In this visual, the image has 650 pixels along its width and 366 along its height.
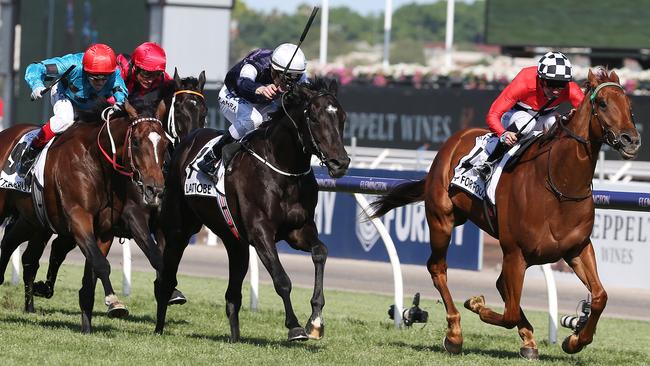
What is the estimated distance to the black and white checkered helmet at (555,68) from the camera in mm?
7789

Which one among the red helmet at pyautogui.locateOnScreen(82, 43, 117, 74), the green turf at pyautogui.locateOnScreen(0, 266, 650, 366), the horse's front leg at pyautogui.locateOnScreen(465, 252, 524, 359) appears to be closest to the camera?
the green turf at pyautogui.locateOnScreen(0, 266, 650, 366)

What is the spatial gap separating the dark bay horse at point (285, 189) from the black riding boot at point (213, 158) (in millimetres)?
157

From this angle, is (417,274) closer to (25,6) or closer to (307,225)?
(307,225)

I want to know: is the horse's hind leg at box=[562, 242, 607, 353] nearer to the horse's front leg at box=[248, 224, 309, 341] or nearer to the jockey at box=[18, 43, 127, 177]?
the horse's front leg at box=[248, 224, 309, 341]

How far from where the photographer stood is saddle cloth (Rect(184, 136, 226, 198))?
8.12 m

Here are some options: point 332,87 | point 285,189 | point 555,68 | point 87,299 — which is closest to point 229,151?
point 285,189

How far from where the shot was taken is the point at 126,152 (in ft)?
26.1

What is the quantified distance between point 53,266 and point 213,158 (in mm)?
1814

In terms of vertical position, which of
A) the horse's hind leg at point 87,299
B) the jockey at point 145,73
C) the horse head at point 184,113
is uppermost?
the jockey at point 145,73

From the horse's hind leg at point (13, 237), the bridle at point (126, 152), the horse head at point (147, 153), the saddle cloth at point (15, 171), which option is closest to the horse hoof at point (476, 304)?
the horse head at point (147, 153)

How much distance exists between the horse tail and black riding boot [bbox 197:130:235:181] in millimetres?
1305

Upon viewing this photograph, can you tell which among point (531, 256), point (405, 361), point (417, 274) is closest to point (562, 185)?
point (531, 256)

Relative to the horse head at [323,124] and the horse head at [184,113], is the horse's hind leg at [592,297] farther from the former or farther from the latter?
the horse head at [184,113]

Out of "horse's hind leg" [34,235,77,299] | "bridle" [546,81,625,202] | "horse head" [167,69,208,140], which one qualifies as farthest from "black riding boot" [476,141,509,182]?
"horse's hind leg" [34,235,77,299]
